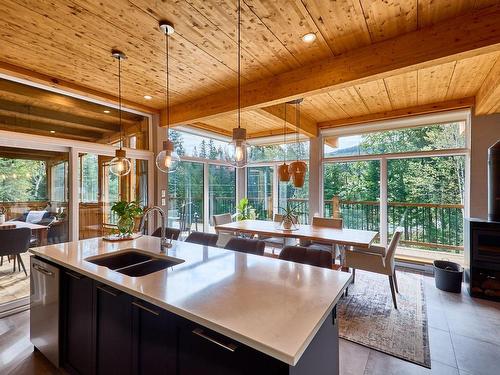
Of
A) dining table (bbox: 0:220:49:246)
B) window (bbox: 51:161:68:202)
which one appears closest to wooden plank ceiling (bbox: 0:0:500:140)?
window (bbox: 51:161:68:202)

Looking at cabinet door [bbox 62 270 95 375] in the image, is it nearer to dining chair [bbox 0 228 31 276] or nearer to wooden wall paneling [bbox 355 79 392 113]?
dining chair [bbox 0 228 31 276]

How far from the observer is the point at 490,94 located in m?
3.08

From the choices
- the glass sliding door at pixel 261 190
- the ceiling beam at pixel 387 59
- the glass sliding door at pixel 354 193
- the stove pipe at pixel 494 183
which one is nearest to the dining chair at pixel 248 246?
the ceiling beam at pixel 387 59

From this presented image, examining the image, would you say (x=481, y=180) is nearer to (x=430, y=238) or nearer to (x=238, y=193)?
(x=430, y=238)

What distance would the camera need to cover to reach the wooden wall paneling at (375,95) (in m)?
3.46

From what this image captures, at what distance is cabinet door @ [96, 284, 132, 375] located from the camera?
1.44 meters

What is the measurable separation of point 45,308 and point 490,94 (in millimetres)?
5133

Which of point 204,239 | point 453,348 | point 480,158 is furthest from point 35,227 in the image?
point 480,158

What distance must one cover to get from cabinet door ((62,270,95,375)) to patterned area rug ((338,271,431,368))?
2176mm

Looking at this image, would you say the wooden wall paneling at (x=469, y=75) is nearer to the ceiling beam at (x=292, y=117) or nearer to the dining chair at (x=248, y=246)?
the ceiling beam at (x=292, y=117)

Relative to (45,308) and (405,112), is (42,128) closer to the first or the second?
(45,308)

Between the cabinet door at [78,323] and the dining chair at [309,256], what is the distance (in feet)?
4.83

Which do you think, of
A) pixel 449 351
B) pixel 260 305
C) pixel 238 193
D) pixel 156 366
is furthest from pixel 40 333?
pixel 238 193

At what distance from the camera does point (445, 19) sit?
2096 mm
